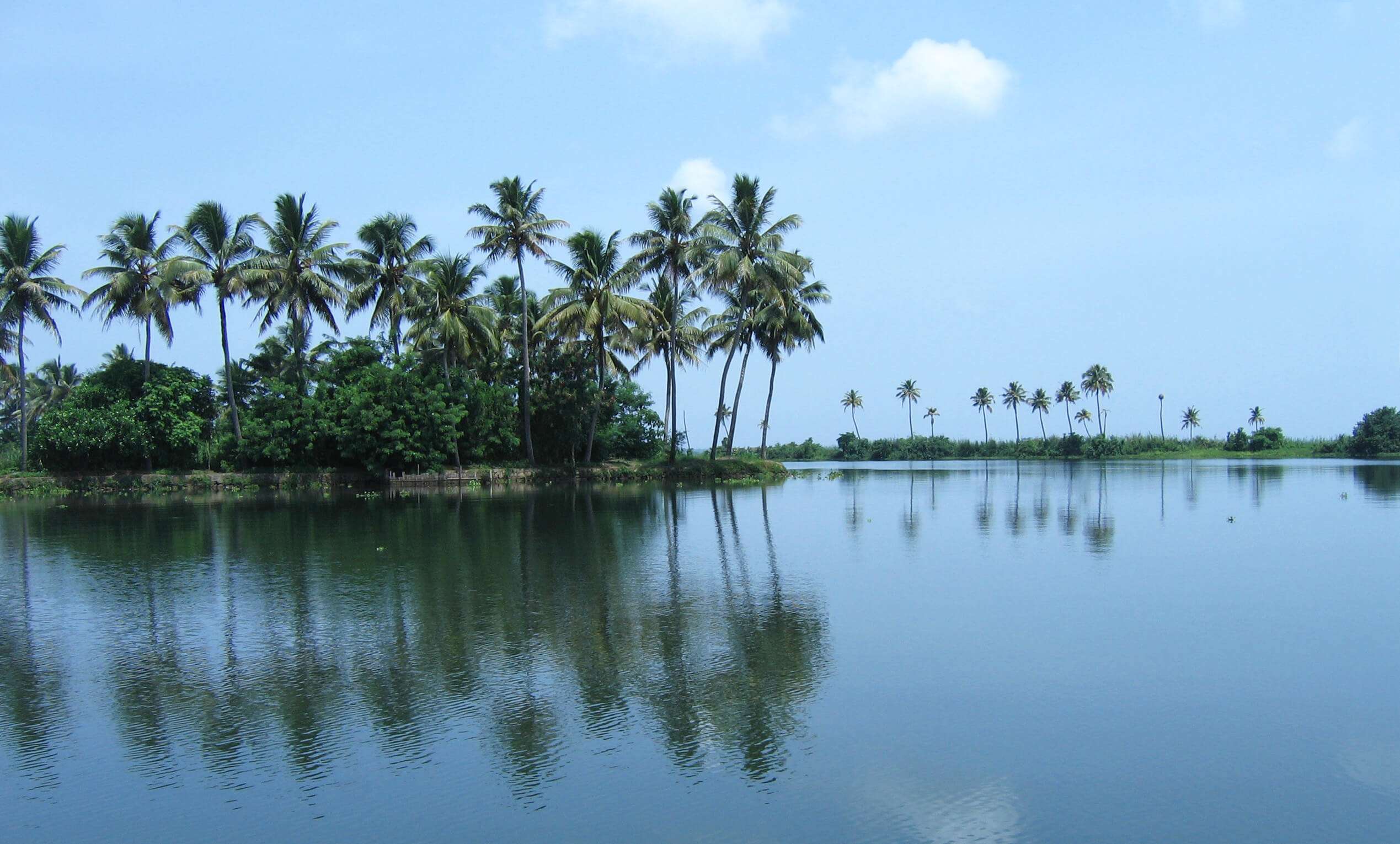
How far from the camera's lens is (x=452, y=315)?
1601 inches

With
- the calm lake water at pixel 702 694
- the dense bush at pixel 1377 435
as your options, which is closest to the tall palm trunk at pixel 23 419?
the calm lake water at pixel 702 694

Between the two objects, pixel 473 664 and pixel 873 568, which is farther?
pixel 873 568

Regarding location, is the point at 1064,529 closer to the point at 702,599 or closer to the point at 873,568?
the point at 873,568

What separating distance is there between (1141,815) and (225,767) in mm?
6086

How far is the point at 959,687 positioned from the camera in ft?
27.5

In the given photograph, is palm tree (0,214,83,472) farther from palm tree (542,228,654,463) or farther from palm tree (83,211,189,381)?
palm tree (542,228,654,463)

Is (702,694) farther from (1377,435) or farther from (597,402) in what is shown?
(1377,435)

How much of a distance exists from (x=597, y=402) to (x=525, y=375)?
3.79 meters

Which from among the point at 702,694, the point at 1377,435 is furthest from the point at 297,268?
the point at 1377,435

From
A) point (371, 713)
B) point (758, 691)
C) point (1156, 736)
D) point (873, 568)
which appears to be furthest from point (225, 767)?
point (873, 568)

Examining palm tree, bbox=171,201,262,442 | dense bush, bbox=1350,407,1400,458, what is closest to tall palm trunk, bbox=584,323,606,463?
palm tree, bbox=171,201,262,442

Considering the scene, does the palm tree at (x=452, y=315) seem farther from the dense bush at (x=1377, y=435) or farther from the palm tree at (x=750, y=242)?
the dense bush at (x=1377, y=435)

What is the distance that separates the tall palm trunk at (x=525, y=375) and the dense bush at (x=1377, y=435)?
79.8m

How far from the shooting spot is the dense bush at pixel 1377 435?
85375mm
